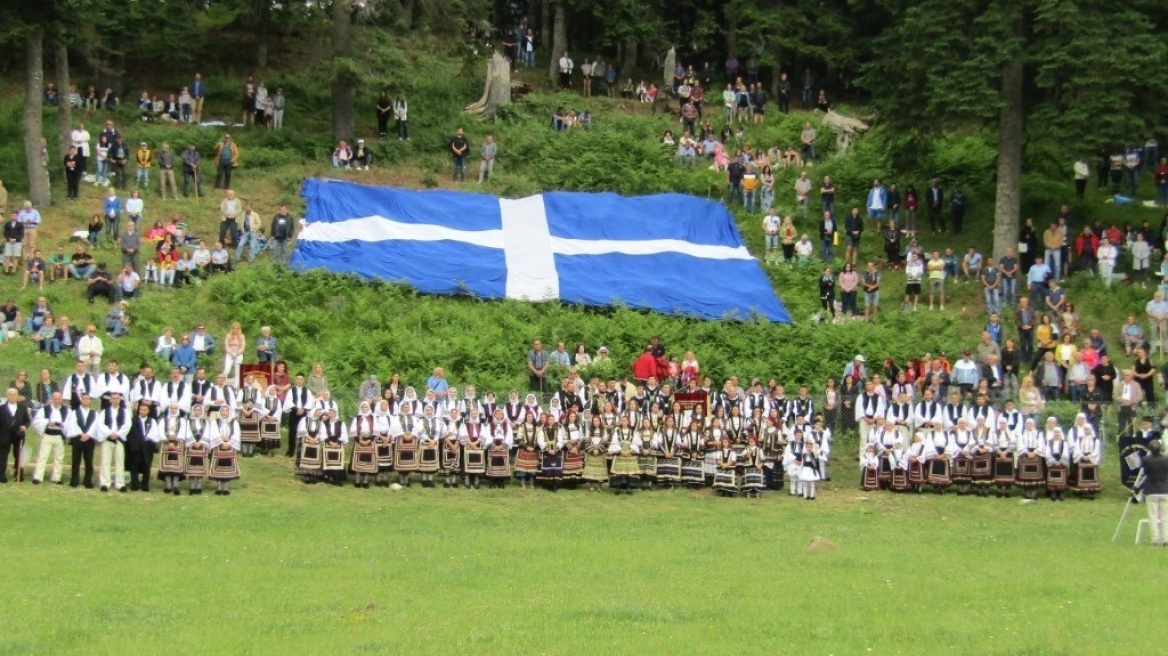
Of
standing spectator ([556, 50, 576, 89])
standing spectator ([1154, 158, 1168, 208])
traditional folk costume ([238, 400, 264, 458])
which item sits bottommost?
traditional folk costume ([238, 400, 264, 458])

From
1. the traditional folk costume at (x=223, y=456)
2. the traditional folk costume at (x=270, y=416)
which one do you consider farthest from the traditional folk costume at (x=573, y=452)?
the traditional folk costume at (x=223, y=456)

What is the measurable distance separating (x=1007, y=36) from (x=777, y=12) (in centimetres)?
1459

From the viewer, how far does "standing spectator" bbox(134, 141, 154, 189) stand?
127 feet

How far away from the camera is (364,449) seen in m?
26.1

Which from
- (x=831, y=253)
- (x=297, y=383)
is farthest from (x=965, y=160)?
(x=297, y=383)

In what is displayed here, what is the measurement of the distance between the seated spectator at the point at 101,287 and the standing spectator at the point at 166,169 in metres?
5.51

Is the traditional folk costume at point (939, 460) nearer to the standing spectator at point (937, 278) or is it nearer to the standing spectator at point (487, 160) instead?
the standing spectator at point (937, 278)

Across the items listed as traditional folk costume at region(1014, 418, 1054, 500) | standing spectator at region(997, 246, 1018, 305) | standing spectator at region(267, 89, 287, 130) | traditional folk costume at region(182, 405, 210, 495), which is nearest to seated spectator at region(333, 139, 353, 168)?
standing spectator at region(267, 89, 287, 130)

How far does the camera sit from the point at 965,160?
42188 millimetres

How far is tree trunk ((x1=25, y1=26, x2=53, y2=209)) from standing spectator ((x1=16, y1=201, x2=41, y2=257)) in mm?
2097

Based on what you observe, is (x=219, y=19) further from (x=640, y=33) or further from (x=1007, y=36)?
(x=1007, y=36)

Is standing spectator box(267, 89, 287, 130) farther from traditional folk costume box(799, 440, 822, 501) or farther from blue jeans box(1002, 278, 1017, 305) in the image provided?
traditional folk costume box(799, 440, 822, 501)

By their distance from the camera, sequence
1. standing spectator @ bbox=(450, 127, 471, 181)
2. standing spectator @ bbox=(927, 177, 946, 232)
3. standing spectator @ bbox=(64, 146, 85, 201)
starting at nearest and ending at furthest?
standing spectator @ bbox=(64, 146, 85, 201) < standing spectator @ bbox=(927, 177, 946, 232) < standing spectator @ bbox=(450, 127, 471, 181)

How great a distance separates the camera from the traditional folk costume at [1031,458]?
27.2m
